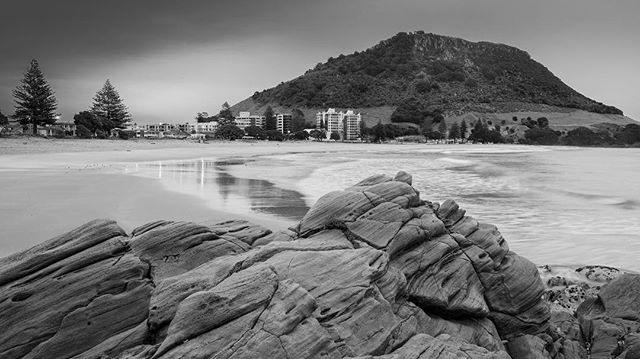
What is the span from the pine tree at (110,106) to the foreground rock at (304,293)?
117983 mm

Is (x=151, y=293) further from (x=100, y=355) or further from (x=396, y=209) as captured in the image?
(x=396, y=209)

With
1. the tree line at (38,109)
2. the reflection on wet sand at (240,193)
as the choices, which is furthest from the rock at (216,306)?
the tree line at (38,109)

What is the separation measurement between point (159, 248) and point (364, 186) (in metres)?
4.69

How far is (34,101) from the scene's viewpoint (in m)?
90.5

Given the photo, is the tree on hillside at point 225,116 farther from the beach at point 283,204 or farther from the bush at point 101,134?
the beach at point 283,204

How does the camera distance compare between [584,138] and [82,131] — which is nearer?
[82,131]

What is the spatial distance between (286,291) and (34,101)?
332ft

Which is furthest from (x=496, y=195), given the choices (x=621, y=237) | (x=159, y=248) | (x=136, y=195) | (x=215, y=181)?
(x=159, y=248)

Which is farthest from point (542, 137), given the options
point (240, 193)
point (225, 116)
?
point (240, 193)

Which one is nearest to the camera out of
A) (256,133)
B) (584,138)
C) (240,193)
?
(240,193)

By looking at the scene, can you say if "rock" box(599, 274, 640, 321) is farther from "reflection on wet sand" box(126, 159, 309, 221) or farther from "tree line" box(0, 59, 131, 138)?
"tree line" box(0, 59, 131, 138)

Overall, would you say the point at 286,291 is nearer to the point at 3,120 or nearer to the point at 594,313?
the point at 594,313

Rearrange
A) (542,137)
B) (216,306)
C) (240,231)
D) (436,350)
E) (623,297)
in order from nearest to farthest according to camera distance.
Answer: (216,306)
(436,350)
(623,297)
(240,231)
(542,137)

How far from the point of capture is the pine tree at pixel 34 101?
90.6 m
